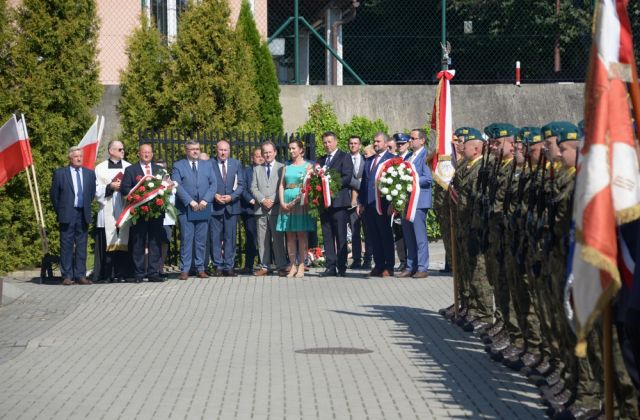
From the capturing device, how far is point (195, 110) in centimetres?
2242

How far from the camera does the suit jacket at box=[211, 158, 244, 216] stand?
778 inches

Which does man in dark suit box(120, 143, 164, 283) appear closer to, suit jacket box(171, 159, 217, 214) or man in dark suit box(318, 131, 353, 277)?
suit jacket box(171, 159, 217, 214)

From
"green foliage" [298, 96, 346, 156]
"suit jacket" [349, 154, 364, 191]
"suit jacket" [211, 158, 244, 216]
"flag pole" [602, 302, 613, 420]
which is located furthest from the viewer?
"green foliage" [298, 96, 346, 156]

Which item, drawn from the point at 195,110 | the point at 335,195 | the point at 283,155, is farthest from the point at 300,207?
the point at 195,110

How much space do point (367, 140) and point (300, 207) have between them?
4565 mm

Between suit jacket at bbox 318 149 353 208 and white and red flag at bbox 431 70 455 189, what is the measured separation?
3.51 m

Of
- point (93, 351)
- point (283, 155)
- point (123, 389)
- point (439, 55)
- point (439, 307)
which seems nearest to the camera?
point (123, 389)

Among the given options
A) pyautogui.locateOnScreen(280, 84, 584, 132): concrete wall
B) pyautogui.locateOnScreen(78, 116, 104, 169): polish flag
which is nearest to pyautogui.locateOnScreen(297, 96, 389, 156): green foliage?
pyautogui.locateOnScreen(280, 84, 584, 132): concrete wall

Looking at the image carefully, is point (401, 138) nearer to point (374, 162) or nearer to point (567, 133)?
point (374, 162)

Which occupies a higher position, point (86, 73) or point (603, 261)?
point (86, 73)

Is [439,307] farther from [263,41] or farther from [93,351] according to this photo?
[263,41]

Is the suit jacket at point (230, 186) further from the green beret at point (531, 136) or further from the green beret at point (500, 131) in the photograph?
the green beret at point (531, 136)

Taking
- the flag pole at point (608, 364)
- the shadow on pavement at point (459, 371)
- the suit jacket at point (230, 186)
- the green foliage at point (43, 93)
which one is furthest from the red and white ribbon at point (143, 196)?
the flag pole at point (608, 364)

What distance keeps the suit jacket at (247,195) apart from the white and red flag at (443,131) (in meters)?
4.49
